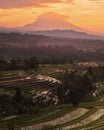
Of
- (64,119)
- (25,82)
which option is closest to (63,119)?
(64,119)

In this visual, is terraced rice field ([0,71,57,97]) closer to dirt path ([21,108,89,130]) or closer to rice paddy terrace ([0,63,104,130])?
rice paddy terrace ([0,63,104,130])

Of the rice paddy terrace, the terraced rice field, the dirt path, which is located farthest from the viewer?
the terraced rice field

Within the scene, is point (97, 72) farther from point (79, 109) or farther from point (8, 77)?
point (79, 109)

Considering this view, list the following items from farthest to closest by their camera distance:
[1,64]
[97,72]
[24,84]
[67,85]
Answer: [1,64]
[97,72]
[24,84]
[67,85]

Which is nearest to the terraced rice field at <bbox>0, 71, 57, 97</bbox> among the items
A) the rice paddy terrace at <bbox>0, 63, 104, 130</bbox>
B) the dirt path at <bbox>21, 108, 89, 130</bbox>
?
the rice paddy terrace at <bbox>0, 63, 104, 130</bbox>

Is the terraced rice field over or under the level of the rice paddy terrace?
under

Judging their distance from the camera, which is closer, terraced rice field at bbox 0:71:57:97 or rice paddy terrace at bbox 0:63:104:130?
rice paddy terrace at bbox 0:63:104:130

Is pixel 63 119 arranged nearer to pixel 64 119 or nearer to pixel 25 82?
pixel 64 119

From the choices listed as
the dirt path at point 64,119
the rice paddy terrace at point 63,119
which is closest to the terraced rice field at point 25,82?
the rice paddy terrace at point 63,119

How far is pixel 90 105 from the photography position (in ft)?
237

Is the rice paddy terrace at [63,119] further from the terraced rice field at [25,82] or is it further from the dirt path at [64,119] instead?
the terraced rice field at [25,82]

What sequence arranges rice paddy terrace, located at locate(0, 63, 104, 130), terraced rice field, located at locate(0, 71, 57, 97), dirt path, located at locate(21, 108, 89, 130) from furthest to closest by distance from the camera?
1. terraced rice field, located at locate(0, 71, 57, 97)
2. dirt path, located at locate(21, 108, 89, 130)
3. rice paddy terrace, located at locate(0, 63, 104, 130)

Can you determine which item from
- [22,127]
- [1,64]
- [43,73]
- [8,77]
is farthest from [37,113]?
[1,64]

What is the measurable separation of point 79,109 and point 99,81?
68.8m
